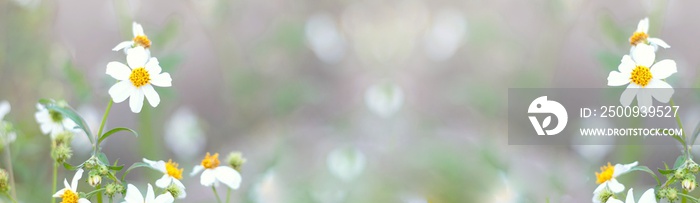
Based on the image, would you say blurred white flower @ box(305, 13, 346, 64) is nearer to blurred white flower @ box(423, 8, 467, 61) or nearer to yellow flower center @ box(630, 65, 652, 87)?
blurred white flower @ box(423, 8, 467, 61)

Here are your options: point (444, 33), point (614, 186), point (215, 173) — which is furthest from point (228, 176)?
point (444, 33)

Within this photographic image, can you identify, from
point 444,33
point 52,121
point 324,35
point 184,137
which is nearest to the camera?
point 52,121

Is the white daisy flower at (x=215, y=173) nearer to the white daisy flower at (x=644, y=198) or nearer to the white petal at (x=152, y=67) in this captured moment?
the white petal at (x=152, y=67)

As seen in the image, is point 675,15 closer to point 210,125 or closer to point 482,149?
point 482,149

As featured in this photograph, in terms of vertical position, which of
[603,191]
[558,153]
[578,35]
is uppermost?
[578,35]

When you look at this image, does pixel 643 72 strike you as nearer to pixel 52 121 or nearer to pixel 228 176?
pixel 228 176

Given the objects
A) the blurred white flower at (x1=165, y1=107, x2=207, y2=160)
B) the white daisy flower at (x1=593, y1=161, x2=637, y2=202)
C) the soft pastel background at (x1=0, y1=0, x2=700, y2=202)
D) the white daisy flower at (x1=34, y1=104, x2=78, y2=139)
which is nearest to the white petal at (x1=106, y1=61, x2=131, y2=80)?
the white daisy flower at (x1=34, y1=104, x2=78, y2=139)

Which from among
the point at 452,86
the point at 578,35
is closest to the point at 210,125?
the point at 452,86
